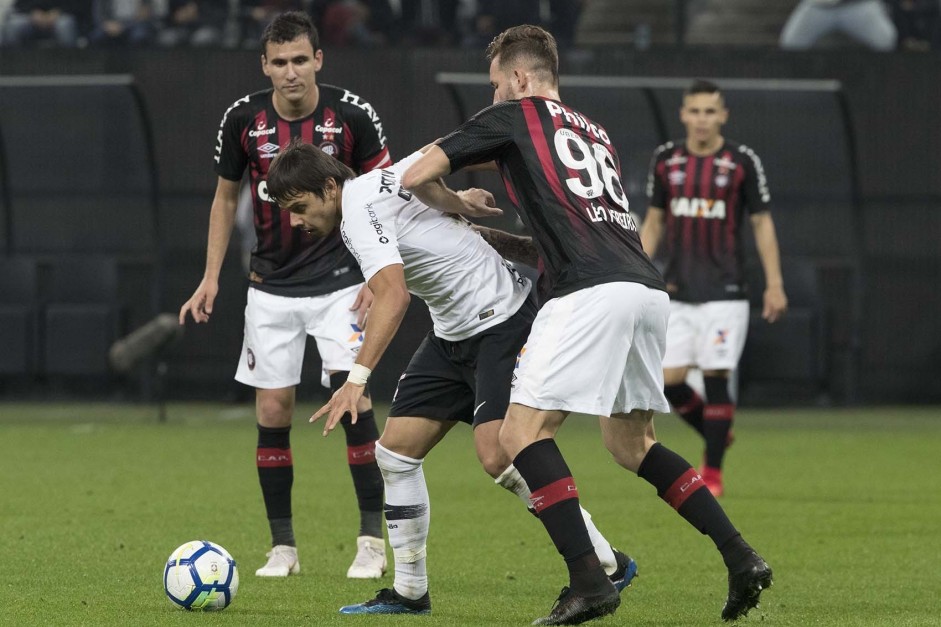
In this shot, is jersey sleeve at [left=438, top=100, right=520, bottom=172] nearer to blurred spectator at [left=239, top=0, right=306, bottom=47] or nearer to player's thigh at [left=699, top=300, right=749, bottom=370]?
player's thigh at [left=699, top=300, right=749, bottom=370]

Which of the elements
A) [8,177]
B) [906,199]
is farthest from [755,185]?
[8,177]

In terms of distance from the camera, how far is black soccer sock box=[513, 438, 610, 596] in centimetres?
506

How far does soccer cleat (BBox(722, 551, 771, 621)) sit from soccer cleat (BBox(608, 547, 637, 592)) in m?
0.78

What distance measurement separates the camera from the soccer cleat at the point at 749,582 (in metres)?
5.10

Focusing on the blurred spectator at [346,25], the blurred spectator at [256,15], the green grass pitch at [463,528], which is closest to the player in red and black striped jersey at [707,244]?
the green grass pitch at [463,528]

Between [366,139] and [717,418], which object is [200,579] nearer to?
[366,139]

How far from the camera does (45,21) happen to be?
16.1 metres

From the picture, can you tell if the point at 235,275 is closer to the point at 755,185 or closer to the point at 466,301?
the point at 755,185

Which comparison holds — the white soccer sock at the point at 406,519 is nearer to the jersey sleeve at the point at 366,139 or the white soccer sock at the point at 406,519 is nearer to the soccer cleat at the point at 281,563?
the soccer cleat at the point at 281,563

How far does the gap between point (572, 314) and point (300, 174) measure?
102 cm

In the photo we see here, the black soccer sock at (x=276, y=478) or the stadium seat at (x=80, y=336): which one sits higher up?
the black soccer sock at (x=276, y=478)

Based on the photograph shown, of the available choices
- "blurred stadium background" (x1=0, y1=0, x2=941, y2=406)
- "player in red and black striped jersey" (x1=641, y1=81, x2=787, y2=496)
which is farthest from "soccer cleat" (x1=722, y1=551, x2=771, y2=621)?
"blurred stadium background" (x1=0, y1=0, x2=941, y2=406)

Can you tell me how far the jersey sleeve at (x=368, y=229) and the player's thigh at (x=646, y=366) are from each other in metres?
0.82

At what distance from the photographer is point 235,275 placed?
15.5 metres
